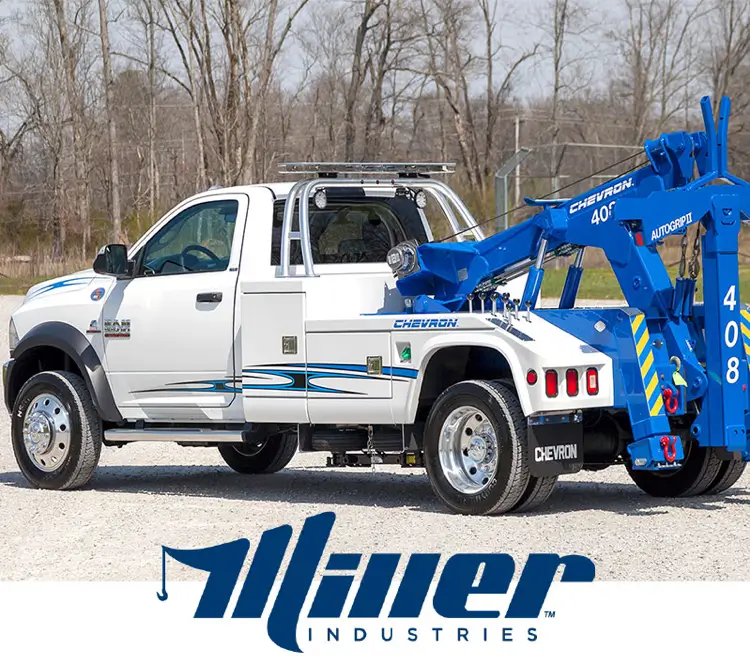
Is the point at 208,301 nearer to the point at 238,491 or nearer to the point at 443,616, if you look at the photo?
the point at 238,491

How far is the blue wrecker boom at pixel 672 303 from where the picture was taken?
381 inches

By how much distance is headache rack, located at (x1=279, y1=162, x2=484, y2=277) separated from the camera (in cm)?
1098

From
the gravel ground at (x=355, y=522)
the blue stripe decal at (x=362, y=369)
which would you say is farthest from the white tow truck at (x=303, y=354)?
the gravel ground at (x=355, y=522)

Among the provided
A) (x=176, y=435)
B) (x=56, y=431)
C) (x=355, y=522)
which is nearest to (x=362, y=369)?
(x=355, y=522)

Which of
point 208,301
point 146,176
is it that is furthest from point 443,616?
point 146,176

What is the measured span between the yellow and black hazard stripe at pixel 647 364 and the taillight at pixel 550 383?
0.59 meters

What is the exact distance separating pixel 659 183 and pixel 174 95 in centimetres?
8388

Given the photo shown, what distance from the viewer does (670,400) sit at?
382 inches

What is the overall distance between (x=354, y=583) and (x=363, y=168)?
4.65m

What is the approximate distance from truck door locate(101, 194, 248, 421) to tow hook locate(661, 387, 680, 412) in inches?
125

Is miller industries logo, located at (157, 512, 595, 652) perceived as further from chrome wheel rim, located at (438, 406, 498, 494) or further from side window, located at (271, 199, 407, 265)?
side window, located at (271, 199, 407, 265)

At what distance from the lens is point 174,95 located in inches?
3605

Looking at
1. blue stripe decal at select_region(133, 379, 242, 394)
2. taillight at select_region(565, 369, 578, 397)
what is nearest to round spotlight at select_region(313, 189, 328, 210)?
blue stripe decal at select_region(133, 379, 242, 394)

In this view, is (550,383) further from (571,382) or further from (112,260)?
(112,260)
